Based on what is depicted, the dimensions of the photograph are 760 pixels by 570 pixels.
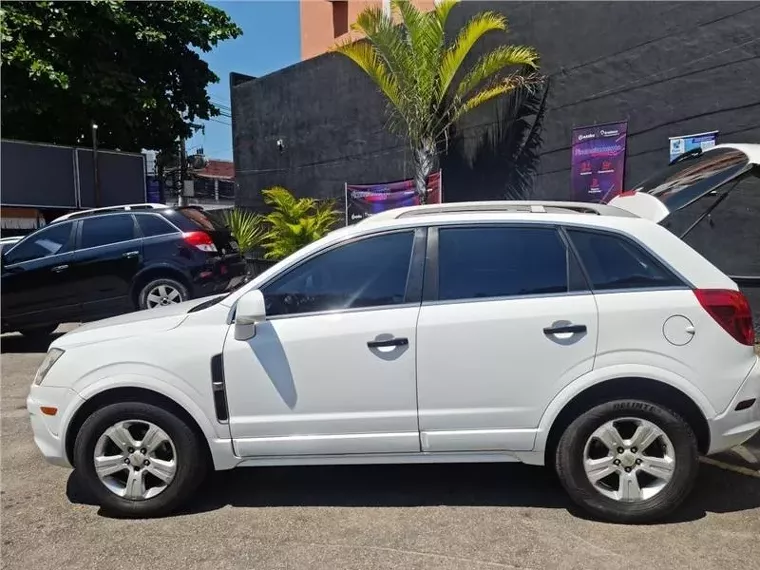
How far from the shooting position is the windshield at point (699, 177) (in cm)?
445

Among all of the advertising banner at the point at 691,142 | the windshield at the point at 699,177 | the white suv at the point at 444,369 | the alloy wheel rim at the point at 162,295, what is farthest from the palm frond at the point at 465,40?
the white suv at the point at 444,369

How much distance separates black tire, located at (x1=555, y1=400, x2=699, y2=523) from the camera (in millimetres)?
3422

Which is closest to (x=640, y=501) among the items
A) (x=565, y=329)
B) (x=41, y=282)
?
(x=565, y=329)

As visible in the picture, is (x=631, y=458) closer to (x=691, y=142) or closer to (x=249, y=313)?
(x=249, y=313)

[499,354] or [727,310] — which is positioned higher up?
[727,310]

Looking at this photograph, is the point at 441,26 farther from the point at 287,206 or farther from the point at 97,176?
the point at 97,176

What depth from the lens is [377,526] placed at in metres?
3.53

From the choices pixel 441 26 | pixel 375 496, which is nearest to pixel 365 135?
pixel 441 26

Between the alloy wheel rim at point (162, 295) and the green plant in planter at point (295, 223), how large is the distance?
3.25 m

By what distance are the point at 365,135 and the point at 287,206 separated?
208cm

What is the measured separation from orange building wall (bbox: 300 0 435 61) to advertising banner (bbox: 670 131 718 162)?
12.8 metres

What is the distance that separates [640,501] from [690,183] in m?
2.41

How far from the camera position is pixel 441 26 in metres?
9.36

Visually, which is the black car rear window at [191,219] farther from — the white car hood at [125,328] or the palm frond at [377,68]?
the white car hood at [125,328]
